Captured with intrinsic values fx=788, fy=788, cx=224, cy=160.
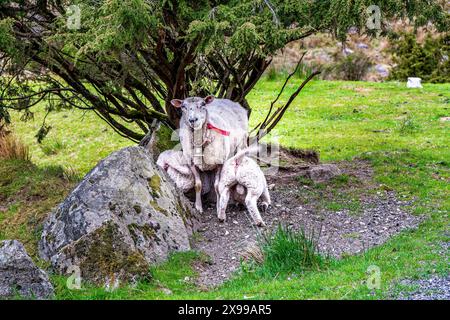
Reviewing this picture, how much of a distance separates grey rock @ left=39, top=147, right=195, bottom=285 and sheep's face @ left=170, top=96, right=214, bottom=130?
0.82 metres

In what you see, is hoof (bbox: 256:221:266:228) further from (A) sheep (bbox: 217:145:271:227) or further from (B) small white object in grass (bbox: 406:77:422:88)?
(B) small white object in grass (bbox: 406:77:422:88)

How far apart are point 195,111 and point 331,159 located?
587 centimetres

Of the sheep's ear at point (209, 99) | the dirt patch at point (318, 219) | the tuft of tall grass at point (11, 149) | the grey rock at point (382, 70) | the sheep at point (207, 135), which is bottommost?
the grey rock at point (382, 70)

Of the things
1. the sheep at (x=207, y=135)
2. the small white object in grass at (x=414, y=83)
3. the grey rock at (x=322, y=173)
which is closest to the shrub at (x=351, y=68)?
the small white object in grass at (x=414, y=83)

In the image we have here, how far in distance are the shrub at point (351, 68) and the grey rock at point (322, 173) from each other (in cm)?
1449

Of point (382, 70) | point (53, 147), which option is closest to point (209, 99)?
point (53, 147)

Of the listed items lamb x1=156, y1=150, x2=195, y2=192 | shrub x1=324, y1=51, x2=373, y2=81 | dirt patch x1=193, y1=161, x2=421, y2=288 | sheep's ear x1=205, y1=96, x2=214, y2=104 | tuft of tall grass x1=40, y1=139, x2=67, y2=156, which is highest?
sheep's ear x1=205, y1=96, x2=214, y2=104

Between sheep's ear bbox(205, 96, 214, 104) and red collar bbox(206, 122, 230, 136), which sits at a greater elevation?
sheep's ear bbox(205, 96, 214, 104)

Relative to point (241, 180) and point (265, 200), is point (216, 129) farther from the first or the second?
point (265, 200)

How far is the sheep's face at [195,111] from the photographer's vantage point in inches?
424

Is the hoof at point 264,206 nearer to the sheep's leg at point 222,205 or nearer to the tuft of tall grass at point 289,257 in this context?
the sheep's leg at point 222,205

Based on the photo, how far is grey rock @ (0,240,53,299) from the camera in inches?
307

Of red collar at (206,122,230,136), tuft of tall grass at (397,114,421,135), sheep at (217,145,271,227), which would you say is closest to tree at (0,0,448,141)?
red collar at (206,122,230,136)

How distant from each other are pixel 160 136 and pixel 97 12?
327 centimetres
